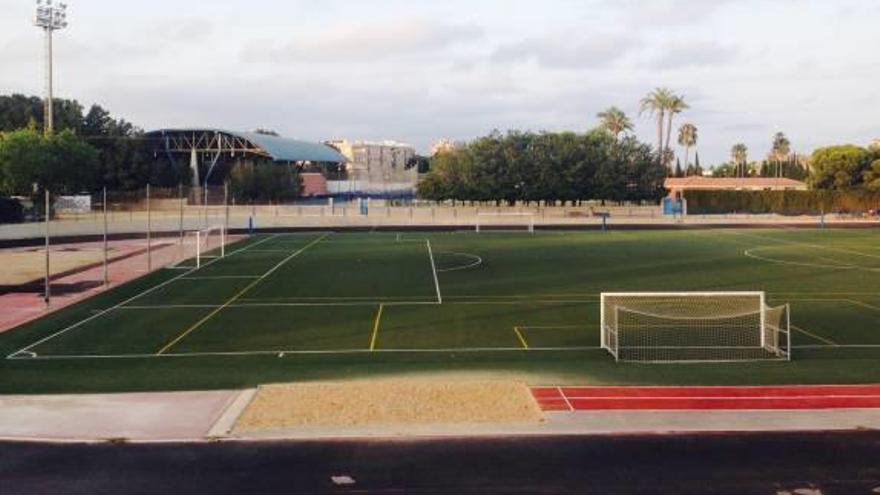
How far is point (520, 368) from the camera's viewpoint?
2075 cm

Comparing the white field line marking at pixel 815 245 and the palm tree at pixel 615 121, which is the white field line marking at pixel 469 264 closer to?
the white field line marking at pixel 815 245

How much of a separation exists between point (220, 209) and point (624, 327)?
2784 inches

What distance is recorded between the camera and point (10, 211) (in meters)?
69.4

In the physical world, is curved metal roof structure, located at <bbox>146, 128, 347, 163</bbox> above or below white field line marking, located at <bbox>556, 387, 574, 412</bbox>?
above

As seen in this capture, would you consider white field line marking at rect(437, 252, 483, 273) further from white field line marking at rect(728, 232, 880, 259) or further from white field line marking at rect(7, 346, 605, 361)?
white field line marking at rect(728, 232, 880, 259)

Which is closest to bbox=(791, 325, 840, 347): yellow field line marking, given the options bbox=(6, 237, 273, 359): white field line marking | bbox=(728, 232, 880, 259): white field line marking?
bbox=(6, 237, 273, 359): white field line marking

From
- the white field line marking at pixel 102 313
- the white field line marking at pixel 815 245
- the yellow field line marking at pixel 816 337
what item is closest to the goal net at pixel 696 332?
the yellow field line marking at pixel 816 337

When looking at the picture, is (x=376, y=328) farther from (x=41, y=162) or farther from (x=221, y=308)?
(x=41, y=162)

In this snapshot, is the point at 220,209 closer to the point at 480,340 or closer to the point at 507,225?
the point at 507,225

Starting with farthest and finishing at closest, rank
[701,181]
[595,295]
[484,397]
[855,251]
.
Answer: [701,181]
[855,251]
[595,295]
[484,397]

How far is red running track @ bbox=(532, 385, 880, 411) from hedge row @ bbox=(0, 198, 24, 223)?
61.5 metres

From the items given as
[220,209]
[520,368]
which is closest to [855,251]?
[520,368]

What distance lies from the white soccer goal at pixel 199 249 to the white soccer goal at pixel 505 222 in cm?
2228

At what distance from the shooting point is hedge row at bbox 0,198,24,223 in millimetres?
68750
